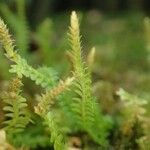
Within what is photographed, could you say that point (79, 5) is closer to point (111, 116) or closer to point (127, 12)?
point (127, 12)

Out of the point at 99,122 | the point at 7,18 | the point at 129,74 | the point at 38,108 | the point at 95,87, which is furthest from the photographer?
the point at 129,74

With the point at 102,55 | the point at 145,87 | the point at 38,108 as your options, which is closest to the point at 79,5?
the point at 102,55

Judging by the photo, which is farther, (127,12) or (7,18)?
(127,12)

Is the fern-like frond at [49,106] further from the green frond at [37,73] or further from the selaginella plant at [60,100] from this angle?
the green frond at [37,73]

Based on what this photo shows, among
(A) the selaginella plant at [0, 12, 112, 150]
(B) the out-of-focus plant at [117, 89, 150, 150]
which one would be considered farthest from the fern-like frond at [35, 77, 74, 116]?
(B) the out-of-focus plant at [117, 89, 150, 150]

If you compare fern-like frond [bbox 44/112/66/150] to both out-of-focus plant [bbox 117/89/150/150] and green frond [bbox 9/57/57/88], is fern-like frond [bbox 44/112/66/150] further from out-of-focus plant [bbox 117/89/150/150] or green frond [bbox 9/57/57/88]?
out-of-focus plant [bbox 117/89/150/150]

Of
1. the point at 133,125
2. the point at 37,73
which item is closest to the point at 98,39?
the point at 133,125
